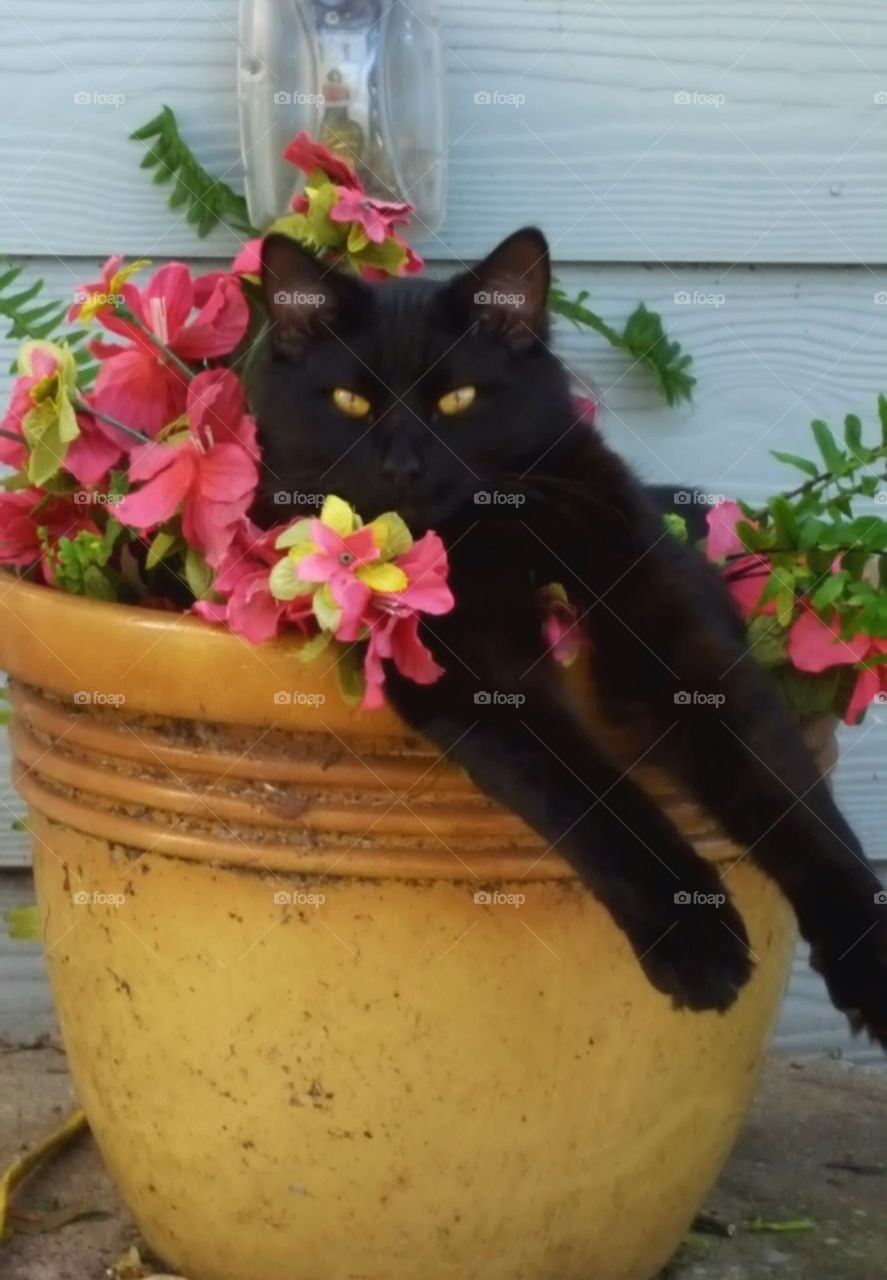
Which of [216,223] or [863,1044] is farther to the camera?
[863,1044]

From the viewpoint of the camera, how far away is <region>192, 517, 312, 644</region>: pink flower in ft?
2.32

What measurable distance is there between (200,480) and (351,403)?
0.44 ft

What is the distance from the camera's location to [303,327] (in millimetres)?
877

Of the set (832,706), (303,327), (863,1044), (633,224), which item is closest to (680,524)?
(832,706)

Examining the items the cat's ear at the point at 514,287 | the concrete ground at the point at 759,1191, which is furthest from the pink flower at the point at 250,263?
the concrete ground at the point at 759,1191

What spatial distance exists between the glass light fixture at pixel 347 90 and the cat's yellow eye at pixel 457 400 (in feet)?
1.15

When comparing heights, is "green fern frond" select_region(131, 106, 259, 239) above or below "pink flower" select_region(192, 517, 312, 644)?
above

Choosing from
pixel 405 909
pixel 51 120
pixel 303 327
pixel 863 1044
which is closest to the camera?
pixel 405 909

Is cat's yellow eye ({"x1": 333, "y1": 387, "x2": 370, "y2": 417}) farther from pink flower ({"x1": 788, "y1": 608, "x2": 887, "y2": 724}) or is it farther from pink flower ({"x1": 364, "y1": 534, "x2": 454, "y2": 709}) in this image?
pink flower ({"x1": 788, "y1": 608, "x2": 887, "y2": 724})

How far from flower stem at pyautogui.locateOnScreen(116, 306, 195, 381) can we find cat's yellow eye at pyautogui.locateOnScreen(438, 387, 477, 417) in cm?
16

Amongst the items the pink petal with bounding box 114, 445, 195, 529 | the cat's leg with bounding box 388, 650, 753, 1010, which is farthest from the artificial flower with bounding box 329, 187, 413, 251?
the cat's leg with bounding box 388, 650, 753, 1010

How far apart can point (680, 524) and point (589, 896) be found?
0.31 m

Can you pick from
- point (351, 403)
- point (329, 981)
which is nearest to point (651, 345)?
point (351, 403)

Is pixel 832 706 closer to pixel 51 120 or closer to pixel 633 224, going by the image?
pixel 633 224
